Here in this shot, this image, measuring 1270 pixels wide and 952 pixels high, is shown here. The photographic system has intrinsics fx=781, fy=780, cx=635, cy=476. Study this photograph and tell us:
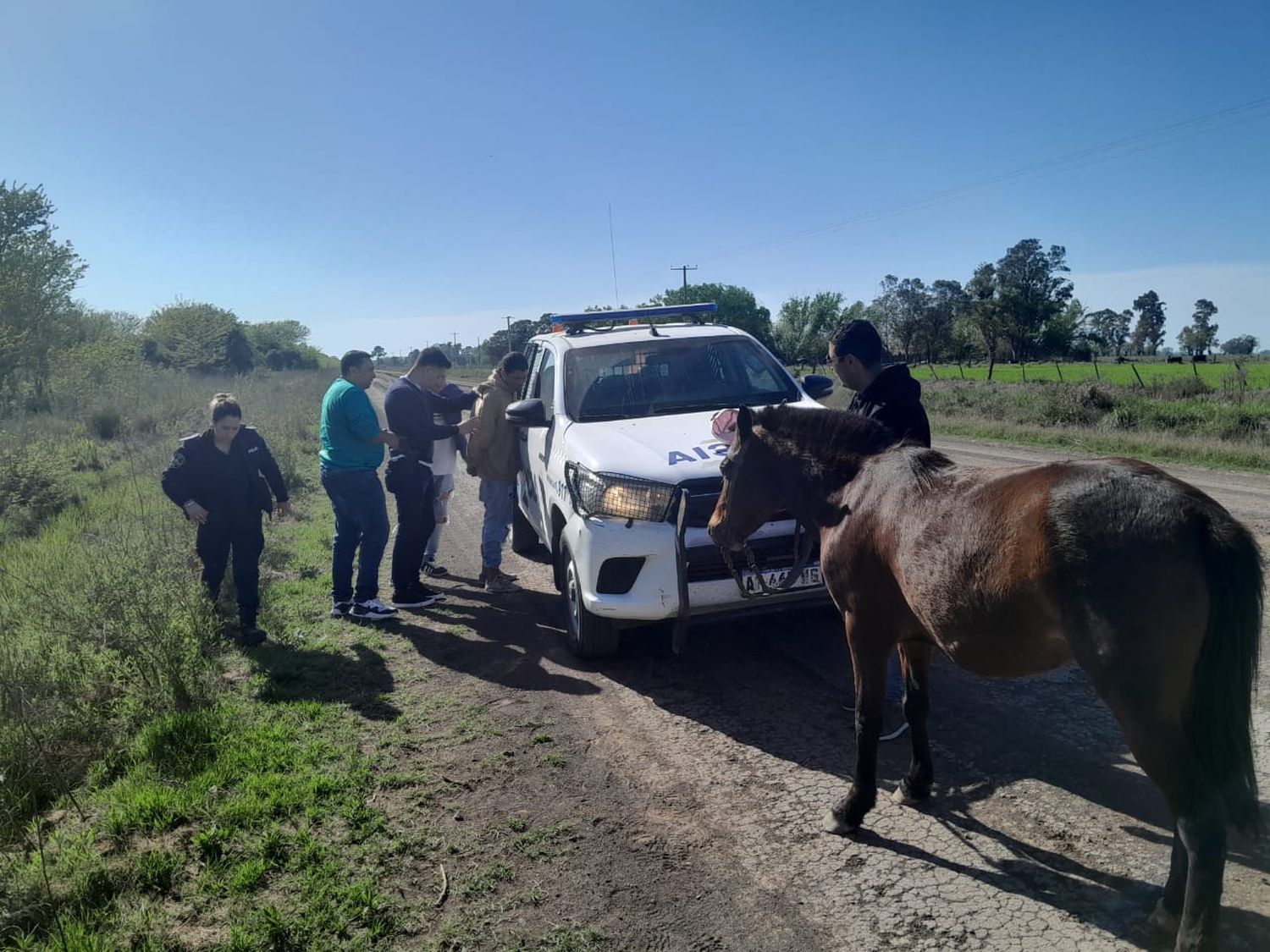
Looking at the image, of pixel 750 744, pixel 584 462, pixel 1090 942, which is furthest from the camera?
pixel 584 462

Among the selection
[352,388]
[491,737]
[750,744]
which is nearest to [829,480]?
[750,744]

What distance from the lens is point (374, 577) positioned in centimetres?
692

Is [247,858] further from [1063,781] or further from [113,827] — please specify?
[1063,781]

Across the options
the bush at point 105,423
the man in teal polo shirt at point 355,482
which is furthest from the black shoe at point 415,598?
the bush at point 105,423

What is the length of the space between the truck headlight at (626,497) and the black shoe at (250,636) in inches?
120

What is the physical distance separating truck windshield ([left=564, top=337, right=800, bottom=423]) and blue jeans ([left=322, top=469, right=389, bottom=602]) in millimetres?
1940

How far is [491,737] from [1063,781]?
2.89 metres

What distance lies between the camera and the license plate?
4648 millimetres

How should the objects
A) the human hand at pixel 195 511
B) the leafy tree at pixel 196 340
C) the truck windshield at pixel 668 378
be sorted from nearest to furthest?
the human hand at pixel 195 511 → the truck windshield at pixel 668 378 → the leafy tree at pixel 196 340

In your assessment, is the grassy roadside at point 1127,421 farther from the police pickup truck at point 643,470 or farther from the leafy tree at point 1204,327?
the leafy tree at point 1204,327

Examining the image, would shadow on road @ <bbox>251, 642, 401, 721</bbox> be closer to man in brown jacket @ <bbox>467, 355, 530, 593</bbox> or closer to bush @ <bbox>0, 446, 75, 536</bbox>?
man in brown jacket @ <bbox>467, 355, 530, 593</bbox>

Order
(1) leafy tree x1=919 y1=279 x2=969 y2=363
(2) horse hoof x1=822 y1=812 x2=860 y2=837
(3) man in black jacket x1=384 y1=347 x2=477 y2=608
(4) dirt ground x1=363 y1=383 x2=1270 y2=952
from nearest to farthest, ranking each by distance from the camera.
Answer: (4) dirt ground x1=363 y1=383 x2=1270 y2=952, (2) horse hoof x1=822 y1=812 x2=860 y2=837, (3) man in black jacket x1=384 y1=347 x2=477 y2=608, (1) leafy tree x1=919 y1=279 x2=969 y2=363

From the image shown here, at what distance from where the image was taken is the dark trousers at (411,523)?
705cm

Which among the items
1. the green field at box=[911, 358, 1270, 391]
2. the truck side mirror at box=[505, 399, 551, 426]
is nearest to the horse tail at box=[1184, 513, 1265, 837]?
the truck side mirror at box=[505, 399, 551, 426]
